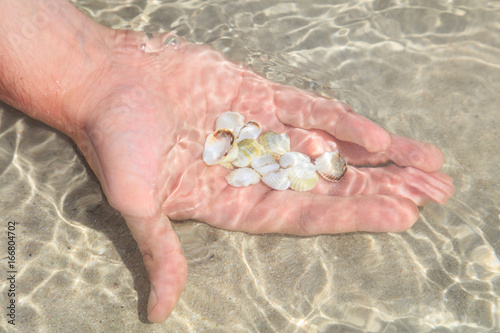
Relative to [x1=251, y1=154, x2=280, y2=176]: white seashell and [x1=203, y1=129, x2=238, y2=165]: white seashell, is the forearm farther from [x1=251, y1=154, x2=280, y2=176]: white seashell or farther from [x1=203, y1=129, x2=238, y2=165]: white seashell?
[x1=251, y1=154, x2=280, y2=176]: white seashell

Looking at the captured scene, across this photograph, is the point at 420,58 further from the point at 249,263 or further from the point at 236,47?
the point at 249,263

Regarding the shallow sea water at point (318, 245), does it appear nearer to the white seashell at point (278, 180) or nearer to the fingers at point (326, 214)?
the fingers at point (326, 214)

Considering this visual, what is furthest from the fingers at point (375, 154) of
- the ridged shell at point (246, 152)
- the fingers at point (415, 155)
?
the ridged shell at point (246, 152)

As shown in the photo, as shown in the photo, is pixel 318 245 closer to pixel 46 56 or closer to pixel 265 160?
pixel 265 160

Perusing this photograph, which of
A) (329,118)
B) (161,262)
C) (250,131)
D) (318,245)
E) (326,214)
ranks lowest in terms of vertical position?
(318,245)

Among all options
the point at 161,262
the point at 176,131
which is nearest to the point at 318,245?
the point at 161,262

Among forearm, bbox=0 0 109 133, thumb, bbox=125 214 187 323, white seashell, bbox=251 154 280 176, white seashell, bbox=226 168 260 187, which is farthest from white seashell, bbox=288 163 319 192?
forearm, bbox=0 0 109 133
